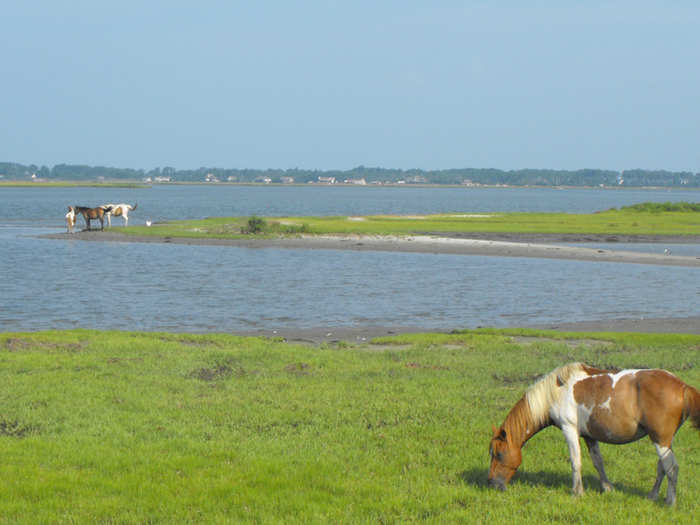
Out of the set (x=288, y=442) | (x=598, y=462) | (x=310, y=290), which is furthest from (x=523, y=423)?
(x=310, y=290)

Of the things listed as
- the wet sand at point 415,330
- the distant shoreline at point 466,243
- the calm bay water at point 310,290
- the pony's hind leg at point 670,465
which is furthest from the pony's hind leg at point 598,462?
the distant shoreline at point 466,243

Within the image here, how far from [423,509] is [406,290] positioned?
26605 millimetres

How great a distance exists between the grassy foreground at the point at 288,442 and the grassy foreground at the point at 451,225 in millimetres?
43192

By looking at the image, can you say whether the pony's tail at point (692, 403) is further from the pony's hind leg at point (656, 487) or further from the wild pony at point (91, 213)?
the wild pony at point (91, 213)

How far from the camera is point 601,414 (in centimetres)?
841

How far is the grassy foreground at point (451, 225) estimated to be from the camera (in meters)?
61.8

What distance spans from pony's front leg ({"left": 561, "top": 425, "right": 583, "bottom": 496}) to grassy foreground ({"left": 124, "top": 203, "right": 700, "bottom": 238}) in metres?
50.6

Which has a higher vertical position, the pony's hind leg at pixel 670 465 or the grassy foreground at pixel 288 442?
the pony's hind leg at pixel 670 465

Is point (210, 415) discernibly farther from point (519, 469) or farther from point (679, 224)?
point (679, 224)

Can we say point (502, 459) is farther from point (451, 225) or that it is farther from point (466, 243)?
point (451, 225)

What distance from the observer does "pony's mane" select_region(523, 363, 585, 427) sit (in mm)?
8766

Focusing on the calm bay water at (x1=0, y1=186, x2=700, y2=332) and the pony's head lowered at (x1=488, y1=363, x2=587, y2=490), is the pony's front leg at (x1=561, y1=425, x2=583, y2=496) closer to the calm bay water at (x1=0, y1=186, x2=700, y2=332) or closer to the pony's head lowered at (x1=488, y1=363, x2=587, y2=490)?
the pony's head lowered at (x1=488, y1=363, x2=587, y2=490)

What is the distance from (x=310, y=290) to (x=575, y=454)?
26203mm

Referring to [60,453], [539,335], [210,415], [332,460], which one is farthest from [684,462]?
[539,335]
